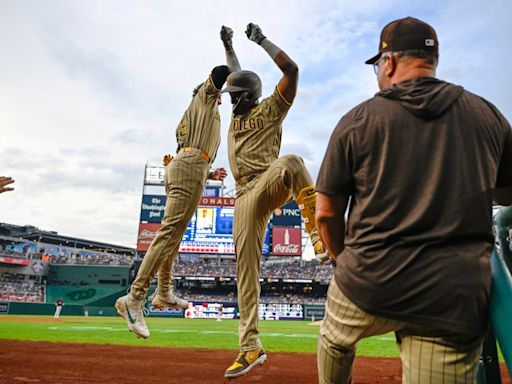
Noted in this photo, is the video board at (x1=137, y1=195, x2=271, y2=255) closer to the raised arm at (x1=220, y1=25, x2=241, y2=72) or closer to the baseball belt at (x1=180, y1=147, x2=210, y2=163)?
the baseball belt at (x1=180, y1=147, x2=210, y2=163)

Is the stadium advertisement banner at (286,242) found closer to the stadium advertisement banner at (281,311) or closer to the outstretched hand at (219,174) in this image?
the stadium advertisement banner at (281,311)

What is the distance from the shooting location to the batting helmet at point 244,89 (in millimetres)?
3568

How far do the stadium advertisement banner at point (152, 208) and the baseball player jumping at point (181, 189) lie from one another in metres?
33.0

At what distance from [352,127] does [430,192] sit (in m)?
0.36

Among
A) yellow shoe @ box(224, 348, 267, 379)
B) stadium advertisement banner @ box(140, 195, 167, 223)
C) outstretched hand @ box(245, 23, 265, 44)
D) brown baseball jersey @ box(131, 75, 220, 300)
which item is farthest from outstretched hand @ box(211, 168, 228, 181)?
stadium advertisement banner @ box(140, 195, 167, 223)

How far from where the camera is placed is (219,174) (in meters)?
4.89

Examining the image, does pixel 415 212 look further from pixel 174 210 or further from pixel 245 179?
pixel 174 210

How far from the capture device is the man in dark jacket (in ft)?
4.30

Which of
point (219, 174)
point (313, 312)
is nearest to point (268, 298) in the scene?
point (313, 312)

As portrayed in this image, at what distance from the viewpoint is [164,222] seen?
3.94 m

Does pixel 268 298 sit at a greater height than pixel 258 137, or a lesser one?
lesser

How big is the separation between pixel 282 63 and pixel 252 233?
137 cm

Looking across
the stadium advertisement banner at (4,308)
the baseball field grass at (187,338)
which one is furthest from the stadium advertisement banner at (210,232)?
the baseball field grass at (187,338)

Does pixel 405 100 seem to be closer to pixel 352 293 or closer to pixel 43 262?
pixel 352 293
